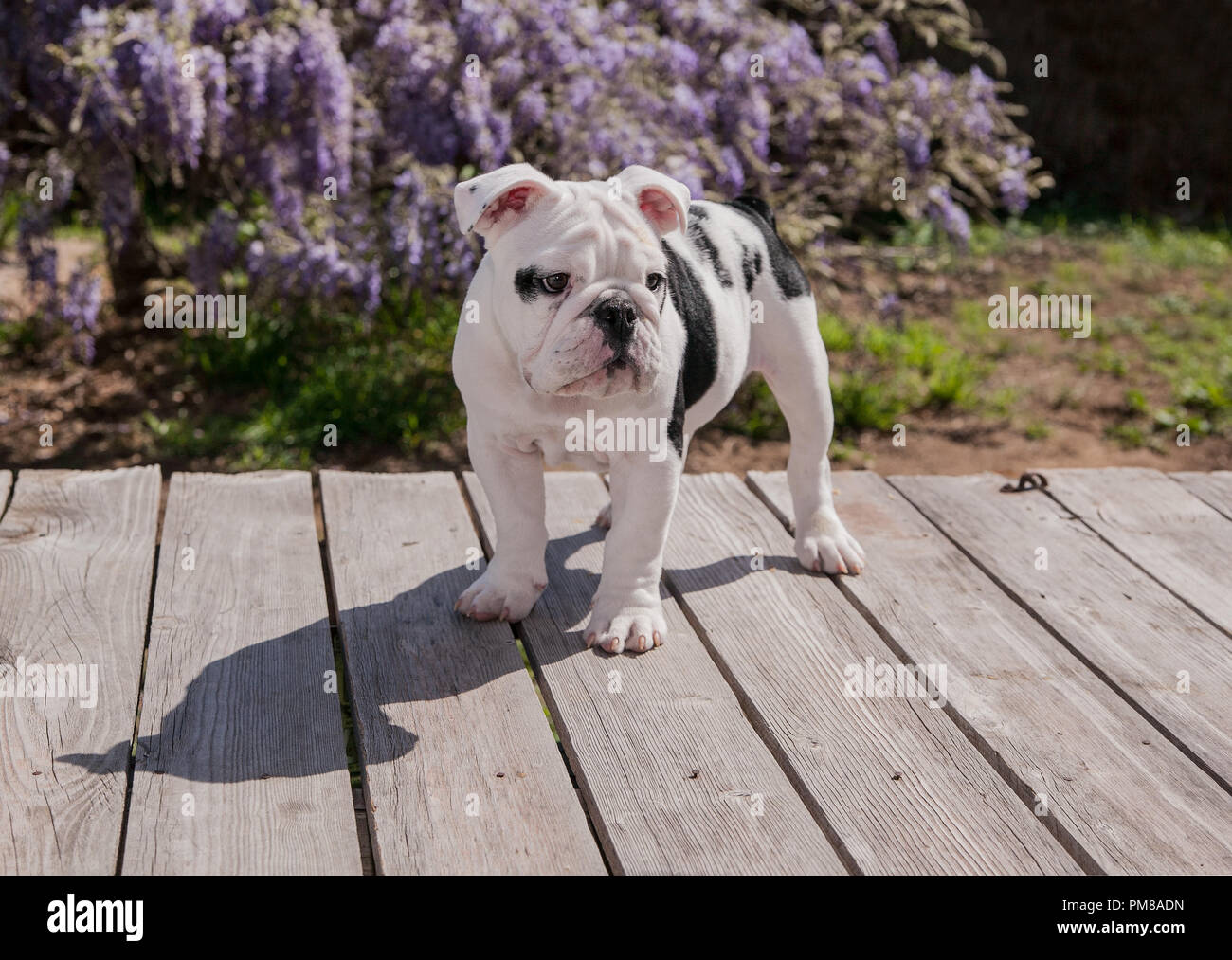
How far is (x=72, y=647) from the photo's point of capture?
292 centimetres

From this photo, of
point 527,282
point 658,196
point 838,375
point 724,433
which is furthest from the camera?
point 838,375

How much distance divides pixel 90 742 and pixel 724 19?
15.1ft

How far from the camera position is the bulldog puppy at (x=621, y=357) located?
2.64 metres

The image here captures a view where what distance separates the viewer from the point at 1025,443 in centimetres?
585

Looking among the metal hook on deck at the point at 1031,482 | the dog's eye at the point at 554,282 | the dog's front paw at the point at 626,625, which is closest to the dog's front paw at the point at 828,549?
the dog's front paw at the point at 626,625

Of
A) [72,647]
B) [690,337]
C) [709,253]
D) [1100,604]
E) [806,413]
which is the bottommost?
[72,647]

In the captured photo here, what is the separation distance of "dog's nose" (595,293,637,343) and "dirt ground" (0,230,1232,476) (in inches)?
109

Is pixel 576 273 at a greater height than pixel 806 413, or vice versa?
pixel 576 273

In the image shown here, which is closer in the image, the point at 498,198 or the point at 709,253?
the point at 498,198

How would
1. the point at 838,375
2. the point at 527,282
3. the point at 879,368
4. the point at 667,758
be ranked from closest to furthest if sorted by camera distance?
the point at 667,758, the point at 527,282, the point at 838,375, the point at 879,368

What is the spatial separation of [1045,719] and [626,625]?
2.99 feet

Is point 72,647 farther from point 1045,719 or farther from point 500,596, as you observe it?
point 1045,719

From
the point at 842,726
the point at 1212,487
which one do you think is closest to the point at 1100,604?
the point at 842,726
